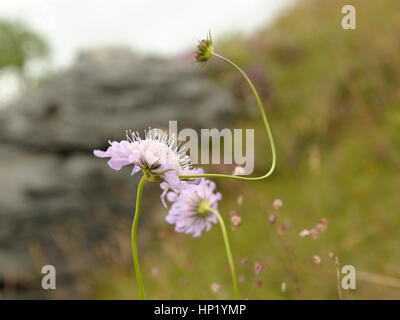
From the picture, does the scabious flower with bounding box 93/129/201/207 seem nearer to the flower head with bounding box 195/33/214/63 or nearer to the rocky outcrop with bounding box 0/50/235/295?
the flower head with bounding box 195/33/214/63

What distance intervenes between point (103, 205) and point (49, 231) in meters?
0.61

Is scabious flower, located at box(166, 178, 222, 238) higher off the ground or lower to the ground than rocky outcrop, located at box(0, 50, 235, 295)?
lower

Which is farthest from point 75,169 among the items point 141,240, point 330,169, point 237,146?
point 330,169

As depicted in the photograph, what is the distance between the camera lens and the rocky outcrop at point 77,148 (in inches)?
172

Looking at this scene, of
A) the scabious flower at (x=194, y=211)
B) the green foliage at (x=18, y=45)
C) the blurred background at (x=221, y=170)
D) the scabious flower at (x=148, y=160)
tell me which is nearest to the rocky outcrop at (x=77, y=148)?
the blurred background at (x=221, y=170)

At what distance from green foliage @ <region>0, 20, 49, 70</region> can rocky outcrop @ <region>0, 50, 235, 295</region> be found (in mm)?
10235

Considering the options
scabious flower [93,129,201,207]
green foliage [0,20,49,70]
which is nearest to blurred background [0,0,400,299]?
scabious flower [93,129,201,207]

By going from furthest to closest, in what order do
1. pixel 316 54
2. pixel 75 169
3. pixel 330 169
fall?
pixel 316 54 < pixel 75 169 < pixel 330 169

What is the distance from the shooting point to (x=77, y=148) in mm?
4930

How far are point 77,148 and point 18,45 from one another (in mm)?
11893

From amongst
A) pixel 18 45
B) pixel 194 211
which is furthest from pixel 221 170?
pixel 18 45

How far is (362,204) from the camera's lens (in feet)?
8.93

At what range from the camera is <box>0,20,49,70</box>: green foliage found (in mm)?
Result: 14641
